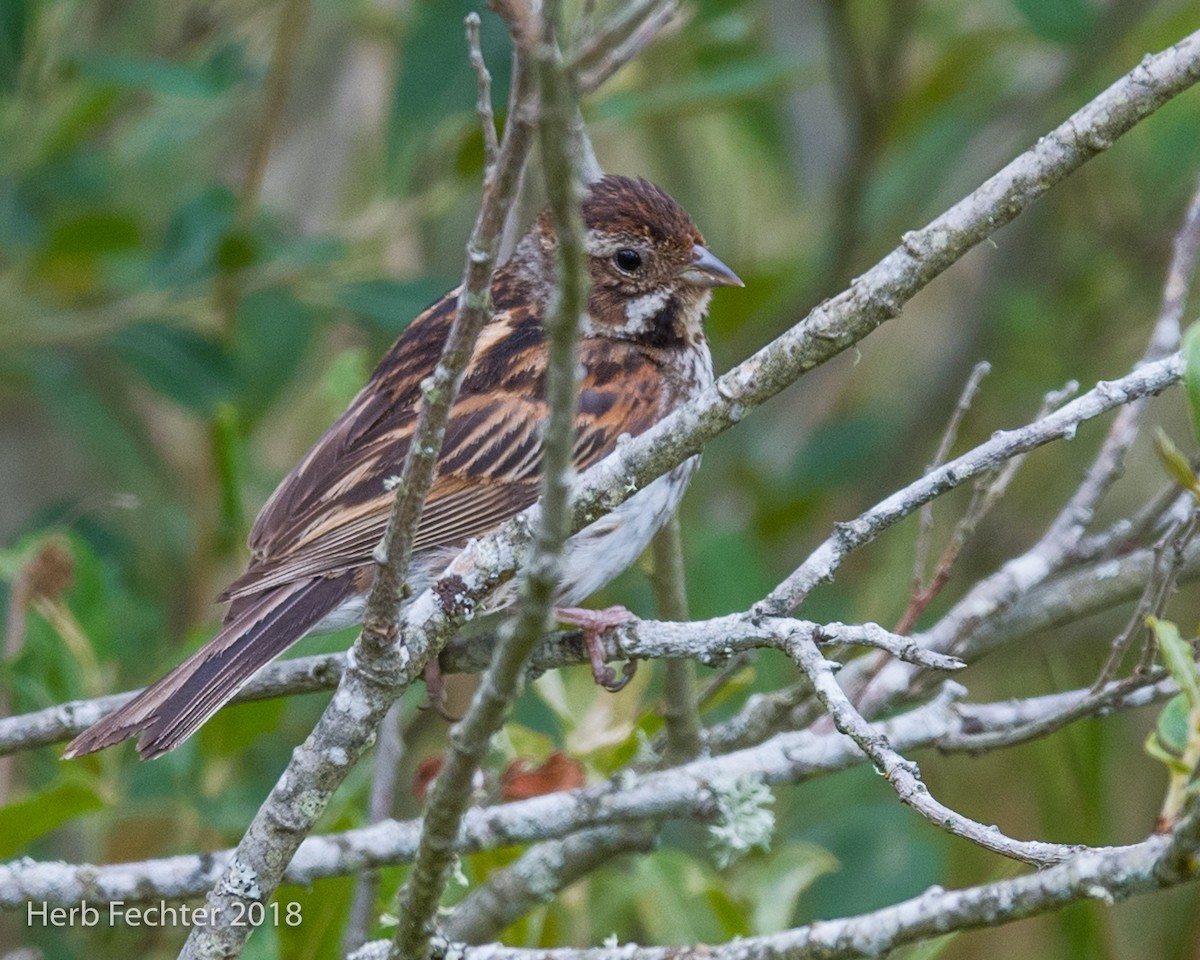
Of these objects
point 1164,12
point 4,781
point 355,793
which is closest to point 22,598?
point 4,781

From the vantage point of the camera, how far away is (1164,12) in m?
5.19

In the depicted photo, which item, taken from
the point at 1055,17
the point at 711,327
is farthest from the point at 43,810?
the point at 1055,17

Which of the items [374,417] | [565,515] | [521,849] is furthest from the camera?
[374,417]

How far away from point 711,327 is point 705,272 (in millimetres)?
1407

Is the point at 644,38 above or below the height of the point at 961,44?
below

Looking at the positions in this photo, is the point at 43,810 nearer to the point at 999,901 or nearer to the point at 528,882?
the point at 528,882

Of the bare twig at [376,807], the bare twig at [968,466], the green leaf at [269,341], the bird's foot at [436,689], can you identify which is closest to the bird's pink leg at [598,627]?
the bird's foot at [436,689]

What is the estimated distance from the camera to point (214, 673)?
256 cm

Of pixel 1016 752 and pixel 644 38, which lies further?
pixel 1016 752

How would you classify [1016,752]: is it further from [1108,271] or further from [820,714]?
[820,714]

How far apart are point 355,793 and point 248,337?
1908 millimetres

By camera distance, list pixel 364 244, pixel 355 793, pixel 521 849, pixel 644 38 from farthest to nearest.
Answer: pixel 364 244 < pixel 521 849 < pixel 355 793 < pixel 644 38

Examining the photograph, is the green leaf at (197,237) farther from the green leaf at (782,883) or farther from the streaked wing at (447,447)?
the green leaf at (782,883)

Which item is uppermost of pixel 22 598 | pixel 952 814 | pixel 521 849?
pixel 22 598
